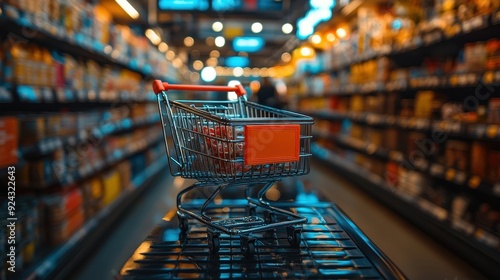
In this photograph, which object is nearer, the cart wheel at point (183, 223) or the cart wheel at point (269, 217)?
the cart wheel at point (183, 223)

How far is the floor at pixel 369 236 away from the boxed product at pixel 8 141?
0.80 meters

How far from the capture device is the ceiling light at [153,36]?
6951 mm

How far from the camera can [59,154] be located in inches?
120

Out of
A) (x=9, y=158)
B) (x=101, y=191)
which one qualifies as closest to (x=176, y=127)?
(x=9, y=158)

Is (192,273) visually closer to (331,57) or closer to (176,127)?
(176,127)

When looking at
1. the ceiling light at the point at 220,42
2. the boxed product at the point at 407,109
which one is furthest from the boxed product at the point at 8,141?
the ceiling light at the point at 220,42

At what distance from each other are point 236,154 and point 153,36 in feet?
21.7

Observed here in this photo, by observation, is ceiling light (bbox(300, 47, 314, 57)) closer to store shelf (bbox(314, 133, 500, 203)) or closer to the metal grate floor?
store shelf (bbox(314, 133, 500, 203))

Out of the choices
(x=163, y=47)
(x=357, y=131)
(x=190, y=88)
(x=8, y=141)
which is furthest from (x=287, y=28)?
(x=190, y=88)

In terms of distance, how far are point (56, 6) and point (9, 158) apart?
1.17m

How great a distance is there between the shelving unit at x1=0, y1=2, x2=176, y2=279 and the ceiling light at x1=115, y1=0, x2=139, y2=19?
1.67 ft

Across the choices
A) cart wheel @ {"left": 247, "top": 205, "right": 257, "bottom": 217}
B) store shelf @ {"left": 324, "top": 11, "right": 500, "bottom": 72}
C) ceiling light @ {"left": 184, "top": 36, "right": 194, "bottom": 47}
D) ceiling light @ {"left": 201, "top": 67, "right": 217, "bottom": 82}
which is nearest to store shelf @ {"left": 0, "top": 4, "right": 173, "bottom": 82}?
cart wheel @ {"left": 247, "top": 205, "right": 257, "bottom": 217}

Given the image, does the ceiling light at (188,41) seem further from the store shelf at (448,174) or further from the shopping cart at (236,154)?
the shopping cart at (236,154)

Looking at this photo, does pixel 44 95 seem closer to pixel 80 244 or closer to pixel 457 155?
pixel 80 244
